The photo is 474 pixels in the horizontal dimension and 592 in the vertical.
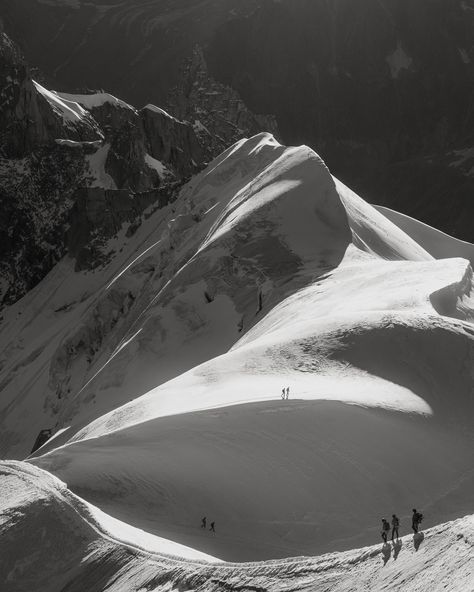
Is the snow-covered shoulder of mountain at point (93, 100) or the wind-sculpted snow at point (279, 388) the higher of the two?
the snow-covered shoulder of mountain at point (93, 100)

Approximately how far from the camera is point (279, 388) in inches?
1423

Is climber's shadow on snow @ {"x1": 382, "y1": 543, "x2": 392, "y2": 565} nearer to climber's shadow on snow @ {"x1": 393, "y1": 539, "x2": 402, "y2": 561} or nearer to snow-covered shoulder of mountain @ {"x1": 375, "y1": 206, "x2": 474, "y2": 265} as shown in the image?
climber's shadow on snow @ {"x1": 393, "y1": 539, "x2": 402, "y2": 561}

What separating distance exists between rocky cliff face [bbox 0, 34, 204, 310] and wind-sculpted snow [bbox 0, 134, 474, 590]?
41.5 m

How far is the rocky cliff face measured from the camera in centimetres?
11631

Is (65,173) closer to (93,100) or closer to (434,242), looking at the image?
(93,100)

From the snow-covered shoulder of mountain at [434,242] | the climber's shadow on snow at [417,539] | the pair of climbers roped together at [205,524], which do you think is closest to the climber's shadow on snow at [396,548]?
the climber's shadow on snow at [417,539]

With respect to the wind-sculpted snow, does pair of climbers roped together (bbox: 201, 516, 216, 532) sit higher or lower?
lower

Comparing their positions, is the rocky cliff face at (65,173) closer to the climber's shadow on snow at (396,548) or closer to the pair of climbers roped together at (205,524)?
the pair of climbers roped together at (205,524)

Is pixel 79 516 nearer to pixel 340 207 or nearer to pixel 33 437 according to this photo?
pixel 340 207

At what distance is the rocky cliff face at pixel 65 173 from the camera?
116312 millimetres

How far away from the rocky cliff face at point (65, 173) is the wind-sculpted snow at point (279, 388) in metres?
41.5

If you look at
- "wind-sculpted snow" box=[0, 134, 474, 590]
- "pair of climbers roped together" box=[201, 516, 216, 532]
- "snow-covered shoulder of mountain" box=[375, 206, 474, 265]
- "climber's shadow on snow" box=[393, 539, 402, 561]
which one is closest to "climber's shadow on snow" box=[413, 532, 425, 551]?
"climber's shadow on snow" box=[393, 539, 402, 561]

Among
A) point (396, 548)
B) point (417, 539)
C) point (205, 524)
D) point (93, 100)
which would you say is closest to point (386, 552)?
point (396, 548)

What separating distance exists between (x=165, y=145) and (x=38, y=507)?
115135 millimetres
